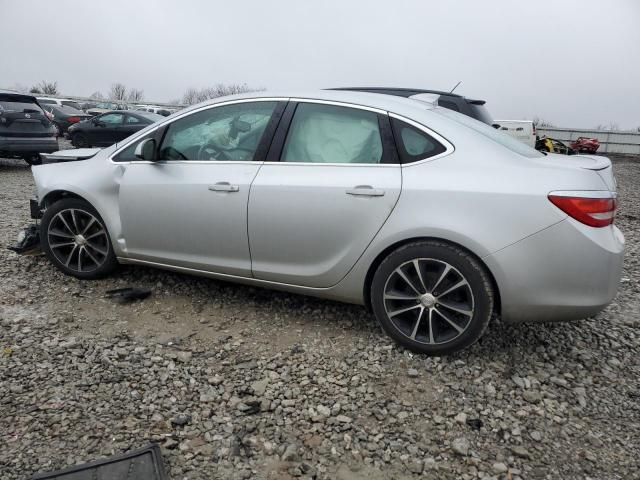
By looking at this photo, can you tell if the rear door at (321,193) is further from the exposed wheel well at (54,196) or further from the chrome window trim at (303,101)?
the exposed wheel well at (54,196)

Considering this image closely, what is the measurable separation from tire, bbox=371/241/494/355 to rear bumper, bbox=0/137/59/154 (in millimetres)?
9111

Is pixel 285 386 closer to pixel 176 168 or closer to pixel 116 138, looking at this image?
pixel 176 168

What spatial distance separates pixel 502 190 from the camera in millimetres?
2812

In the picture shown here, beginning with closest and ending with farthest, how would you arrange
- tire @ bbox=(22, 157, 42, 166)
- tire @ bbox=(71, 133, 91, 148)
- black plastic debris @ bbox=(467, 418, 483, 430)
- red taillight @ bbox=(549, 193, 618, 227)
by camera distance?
black plastic debris @ bbox=(467, 418, 483, 430) → red taillight @ bbox=(549, 193, 618, 227) → tire @ bbox=(22, 157, 42, 166) → tire @ bbox=(71, 133, 91, 148)

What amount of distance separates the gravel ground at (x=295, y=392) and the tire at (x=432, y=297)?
15 centimetres

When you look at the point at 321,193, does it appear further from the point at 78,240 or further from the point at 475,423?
the point at 78,240

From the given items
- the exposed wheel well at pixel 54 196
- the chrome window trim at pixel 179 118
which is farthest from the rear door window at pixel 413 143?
the exposed wheel well at pixel 54 196

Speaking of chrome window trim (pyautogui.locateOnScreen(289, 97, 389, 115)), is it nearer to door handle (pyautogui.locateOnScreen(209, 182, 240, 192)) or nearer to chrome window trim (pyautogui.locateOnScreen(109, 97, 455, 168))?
chrome window trim (pyautogui.locateOnScreen(109, 97, 455, 168))

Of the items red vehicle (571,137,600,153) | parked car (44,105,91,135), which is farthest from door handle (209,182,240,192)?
red vehicle (571,137,600,153)

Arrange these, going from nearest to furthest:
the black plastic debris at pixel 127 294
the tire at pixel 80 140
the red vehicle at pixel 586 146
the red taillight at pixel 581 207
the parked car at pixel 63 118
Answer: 1. the red taillight at pixel 581 207
2. the black plastic debris at pixel 127 294
3. the tire at pixel 80 140
4. the parked car at pixel 63 118
5. the red vehicle at pixel 586 146

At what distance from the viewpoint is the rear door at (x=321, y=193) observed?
3086mm

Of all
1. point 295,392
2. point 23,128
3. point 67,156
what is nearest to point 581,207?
point 295,392

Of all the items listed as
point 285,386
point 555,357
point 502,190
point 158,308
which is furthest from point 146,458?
point 555,357

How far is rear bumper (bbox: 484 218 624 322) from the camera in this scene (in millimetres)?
2725
